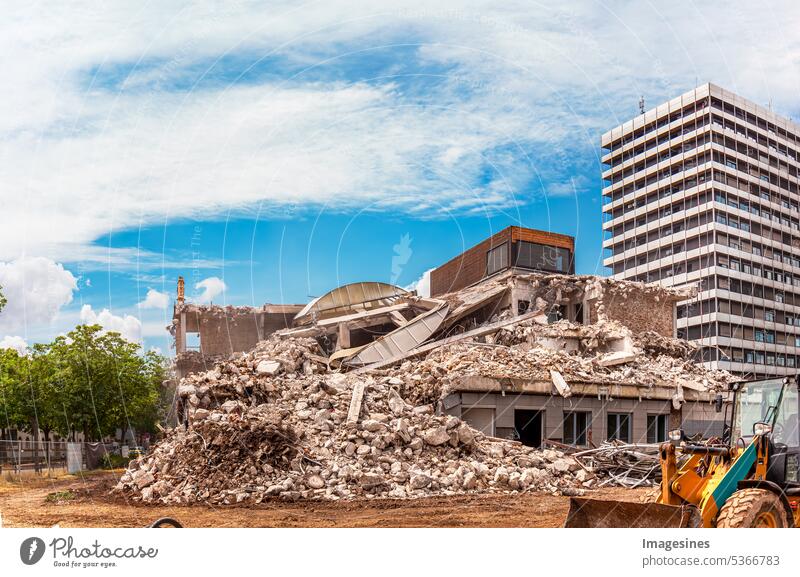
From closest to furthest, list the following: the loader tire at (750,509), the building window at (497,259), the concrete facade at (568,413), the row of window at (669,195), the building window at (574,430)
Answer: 1. the loader tire at (750,509)
2. the building window at (497,259)
3. the concrete facade at (568,413)
4. the building window at (574,430)
5. the row of window at (669,195)

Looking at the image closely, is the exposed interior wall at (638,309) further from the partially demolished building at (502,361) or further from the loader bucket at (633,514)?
the loader bucket at (633,514)

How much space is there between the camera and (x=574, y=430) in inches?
548

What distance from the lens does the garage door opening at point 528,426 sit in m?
13.8

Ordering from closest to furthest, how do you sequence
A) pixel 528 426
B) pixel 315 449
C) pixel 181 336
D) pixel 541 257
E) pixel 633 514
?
1. pixel 633 514
2. pixel 181 336
3. pixel 315 449
4. pixel 528 426
5. pixel 541 257

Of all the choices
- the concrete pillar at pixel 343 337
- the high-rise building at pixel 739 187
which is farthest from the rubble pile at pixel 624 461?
the concrete pillar at pixel 343 337

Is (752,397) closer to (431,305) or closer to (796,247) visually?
(431,305)

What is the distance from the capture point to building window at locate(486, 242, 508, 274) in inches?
498

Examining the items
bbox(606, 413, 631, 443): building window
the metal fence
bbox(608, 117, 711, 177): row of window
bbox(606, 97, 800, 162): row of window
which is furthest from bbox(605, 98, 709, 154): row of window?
the metal fence

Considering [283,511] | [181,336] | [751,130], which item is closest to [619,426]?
[751,130]

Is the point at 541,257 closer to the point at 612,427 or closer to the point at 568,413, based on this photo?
the point at 568,413
